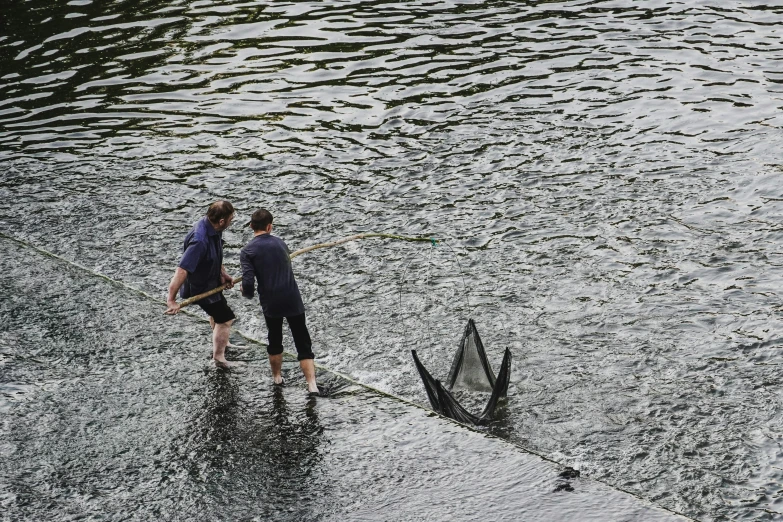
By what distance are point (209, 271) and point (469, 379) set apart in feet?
9.64

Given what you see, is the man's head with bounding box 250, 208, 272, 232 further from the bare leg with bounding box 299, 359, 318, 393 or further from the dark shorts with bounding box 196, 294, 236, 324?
the bare leg with bounding box 299, 359, 318, 393

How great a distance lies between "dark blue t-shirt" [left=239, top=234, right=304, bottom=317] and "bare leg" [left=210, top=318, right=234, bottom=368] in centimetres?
86

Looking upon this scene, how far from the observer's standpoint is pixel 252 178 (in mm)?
15148

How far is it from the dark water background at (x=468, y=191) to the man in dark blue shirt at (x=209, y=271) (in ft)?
1.75

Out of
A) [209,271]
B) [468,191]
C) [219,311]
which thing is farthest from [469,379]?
[468,191]

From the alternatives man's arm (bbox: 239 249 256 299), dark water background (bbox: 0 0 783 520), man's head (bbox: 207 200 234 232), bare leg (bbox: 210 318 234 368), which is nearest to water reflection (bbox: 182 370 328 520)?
dark water background (bbox: 0 0 783 520)

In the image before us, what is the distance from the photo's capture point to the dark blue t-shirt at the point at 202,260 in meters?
9.16

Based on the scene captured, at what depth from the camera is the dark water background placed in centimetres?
920

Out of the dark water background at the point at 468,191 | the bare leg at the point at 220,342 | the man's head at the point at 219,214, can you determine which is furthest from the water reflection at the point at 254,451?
the man's head at the point at 219,214

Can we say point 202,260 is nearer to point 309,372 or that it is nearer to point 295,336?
point 295,336

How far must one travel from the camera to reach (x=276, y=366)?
9.38m

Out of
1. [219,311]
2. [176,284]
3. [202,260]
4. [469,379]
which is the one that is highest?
[202,260]

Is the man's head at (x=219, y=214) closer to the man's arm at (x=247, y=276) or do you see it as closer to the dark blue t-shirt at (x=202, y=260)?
the dark blue t-shirt at (x=202, y=260)

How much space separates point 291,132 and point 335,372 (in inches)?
311
